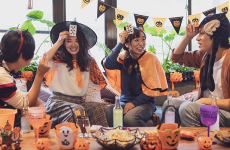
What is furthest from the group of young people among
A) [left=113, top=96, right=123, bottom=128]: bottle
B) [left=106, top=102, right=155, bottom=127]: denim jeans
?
[left=113, top=96, right=123, bottom=128]: bottle

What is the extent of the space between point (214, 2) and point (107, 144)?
4.42 meters

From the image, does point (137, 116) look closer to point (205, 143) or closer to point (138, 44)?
point (138, 44)

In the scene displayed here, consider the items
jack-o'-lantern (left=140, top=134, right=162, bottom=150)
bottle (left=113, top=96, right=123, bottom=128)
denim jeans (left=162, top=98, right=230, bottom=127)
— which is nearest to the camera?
jack-o'-lantern (left=140, top=134, right=162, bottom=150)

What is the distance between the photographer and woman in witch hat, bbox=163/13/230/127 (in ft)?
6.01

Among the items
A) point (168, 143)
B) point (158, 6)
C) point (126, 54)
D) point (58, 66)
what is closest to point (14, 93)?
point (58, 66)

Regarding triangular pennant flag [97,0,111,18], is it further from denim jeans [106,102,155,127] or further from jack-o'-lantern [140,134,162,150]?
jack-o'-lantern [140,134,162,150]

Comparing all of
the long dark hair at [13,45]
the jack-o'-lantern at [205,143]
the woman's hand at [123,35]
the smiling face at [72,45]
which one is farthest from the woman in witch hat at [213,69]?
the long dark hair at [13,45]

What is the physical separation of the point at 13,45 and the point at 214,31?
166 cm

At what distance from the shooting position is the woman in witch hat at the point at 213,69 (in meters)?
1.83

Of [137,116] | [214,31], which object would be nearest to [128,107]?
[137,116]

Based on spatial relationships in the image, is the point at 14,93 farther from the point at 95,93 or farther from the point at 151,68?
the point at 151,68

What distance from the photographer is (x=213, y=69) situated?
80.3 inches

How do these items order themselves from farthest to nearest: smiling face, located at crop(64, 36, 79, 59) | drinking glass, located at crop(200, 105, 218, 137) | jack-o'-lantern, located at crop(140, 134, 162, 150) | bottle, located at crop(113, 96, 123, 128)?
smiling face, located at crop(64, 36, 79, 59) < bottle, located at crop(113, 96, 123, 128) < drinking glass, located at crop(200, 105, 218, 137) < jack-o'-lantern, located at crop(140, 134, 162, 150)

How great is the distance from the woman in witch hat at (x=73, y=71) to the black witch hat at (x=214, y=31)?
998mm
